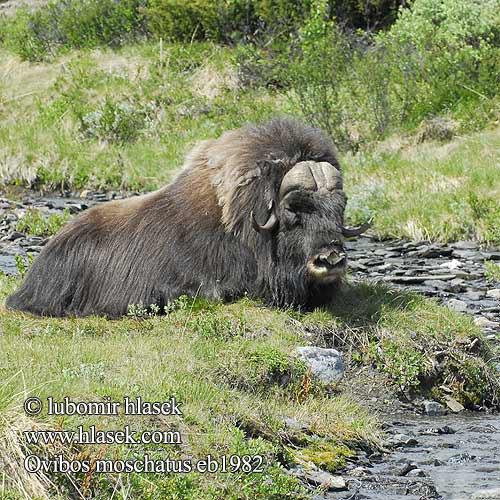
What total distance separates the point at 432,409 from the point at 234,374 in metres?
1.36

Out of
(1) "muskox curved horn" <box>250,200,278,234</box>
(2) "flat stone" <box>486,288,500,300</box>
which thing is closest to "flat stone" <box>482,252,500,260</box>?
(2) "flat stone" <box>486,288,500,300</box>

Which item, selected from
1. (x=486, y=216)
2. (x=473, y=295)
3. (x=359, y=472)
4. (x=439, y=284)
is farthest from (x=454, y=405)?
(x=486, y=216)

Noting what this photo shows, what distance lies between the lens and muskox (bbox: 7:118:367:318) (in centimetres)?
746

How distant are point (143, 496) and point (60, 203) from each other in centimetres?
1078

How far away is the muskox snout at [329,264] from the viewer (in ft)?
23.8

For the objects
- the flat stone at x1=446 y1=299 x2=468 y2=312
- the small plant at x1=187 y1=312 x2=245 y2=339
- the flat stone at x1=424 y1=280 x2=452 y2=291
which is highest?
the small plant at x1=187 y1=312 x2=245 y2=339

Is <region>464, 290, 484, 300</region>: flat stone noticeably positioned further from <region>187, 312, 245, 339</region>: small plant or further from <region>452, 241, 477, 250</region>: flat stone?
<region>187, 312, 245, 339</region>: small plant

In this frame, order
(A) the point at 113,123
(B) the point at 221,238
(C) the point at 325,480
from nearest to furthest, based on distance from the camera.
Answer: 1. (C) the point at 325,480
2. (B) the point at 221,238
3. (A) the point at 113,123

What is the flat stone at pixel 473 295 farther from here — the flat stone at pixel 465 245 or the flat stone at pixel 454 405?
the flat stone at pixel 454 405

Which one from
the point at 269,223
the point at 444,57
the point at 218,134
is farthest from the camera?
the point at 218,134

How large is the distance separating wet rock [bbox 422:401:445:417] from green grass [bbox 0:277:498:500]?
147mm

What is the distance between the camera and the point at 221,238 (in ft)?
25.4

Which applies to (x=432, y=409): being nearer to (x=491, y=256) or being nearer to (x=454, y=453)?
(x=454, y=453)

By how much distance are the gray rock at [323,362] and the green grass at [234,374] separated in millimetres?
105
